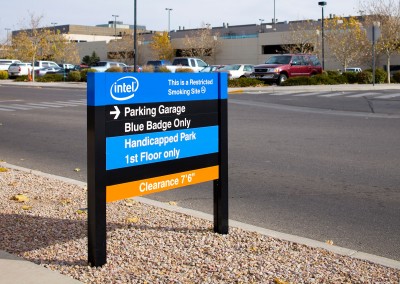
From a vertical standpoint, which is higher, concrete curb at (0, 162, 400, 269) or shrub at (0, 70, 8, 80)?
shrub at (0, 70, 8, 80)

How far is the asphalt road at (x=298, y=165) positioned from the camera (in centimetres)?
641

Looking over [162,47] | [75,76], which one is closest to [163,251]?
[75,76]

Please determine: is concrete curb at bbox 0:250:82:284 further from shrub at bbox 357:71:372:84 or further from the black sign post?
shrub at bbox 357:71:372:84

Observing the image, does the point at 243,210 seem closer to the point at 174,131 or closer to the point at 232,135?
the point at 174,131

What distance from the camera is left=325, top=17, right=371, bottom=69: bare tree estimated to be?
53938 mm

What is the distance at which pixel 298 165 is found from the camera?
31.8 feet

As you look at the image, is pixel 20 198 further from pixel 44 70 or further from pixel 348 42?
pixel 348 42

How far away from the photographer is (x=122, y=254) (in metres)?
5.00

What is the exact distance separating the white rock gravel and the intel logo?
Result: 132 cm

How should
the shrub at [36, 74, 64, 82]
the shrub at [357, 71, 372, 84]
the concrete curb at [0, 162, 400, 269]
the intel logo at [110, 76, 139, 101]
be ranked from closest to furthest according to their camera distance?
1. the intel logo at [110, 76, 139, 101]
2. the concrete curb at [0, 162, 400, 269]
3. the shrub at [357, 71, 372, 84]
4. the shrub at [36, 74, 64, 82]

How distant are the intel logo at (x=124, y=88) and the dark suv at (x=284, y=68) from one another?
30.1 metres

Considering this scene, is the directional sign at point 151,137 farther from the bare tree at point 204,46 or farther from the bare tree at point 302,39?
the bare tree at point 204,46

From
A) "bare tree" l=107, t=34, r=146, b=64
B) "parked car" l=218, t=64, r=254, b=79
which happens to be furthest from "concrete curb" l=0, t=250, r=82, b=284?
"bare tree" l=107, t=34, r=146, b=64

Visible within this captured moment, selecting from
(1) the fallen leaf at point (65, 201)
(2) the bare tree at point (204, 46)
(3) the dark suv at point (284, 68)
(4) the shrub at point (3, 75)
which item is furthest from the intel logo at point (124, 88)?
(2) the bare tree at point (204, 46)
